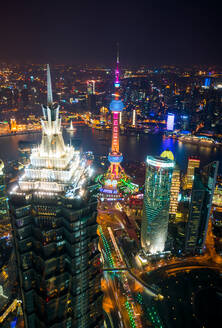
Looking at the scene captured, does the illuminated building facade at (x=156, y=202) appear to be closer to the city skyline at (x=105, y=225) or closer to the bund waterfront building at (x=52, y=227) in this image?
the city skyline at (x=105, y=225)

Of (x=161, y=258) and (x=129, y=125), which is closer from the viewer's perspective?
(x=161, y=258)

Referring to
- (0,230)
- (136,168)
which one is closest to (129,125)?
(136,168)

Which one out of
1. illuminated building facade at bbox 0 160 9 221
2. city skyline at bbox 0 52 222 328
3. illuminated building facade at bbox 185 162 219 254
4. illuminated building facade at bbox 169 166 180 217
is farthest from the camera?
illuminated building facade at bbox 169 166 180 217

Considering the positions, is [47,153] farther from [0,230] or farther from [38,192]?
[0,230]

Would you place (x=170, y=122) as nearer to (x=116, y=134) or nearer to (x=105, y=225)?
(x=116, y=134)

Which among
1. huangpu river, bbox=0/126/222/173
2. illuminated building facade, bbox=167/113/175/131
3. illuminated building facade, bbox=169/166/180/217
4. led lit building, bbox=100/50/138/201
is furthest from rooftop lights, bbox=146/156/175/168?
illuminated building facade, bbox=167/113/175/131

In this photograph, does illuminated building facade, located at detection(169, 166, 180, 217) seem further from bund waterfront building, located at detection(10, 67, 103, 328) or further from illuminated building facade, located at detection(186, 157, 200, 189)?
bund waterfront building, located at detection(10, 67, 103, 328)
